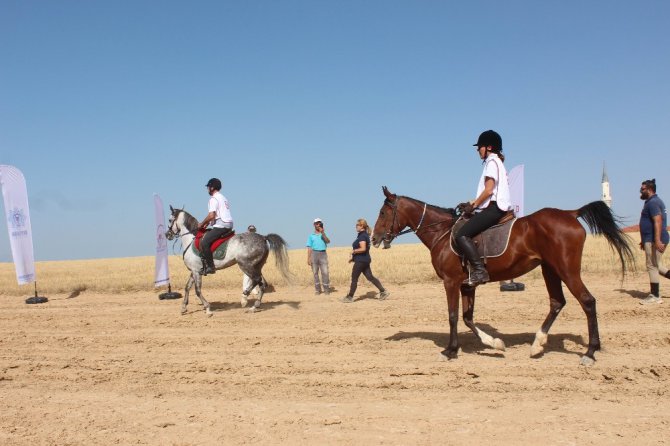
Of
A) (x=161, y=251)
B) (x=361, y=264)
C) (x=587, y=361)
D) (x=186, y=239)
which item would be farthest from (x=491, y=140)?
(x=161, y=251)

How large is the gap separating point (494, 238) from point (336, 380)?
285 centimetres

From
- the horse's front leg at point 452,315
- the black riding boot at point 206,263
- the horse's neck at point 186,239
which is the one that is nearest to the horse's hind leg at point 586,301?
the horse's front leg at point 452,315

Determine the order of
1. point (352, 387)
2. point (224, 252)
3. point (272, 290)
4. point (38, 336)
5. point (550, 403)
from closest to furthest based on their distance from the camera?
point (550, 403)
point (352, 387)
point (38, 336)
point (224, 252)
point (272, 290)

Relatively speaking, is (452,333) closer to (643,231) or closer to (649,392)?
(649,392)

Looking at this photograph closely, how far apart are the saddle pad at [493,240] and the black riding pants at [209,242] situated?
21.9ft

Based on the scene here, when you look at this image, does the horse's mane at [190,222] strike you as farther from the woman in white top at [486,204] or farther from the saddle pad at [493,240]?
the woman in white top at [486,204]

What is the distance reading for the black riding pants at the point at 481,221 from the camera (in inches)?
274

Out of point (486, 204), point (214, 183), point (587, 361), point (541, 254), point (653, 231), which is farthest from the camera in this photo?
point (214, 183)

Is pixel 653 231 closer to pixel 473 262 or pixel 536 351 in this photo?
pixel 536 351

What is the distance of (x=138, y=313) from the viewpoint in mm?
12617

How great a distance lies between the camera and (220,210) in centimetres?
1208

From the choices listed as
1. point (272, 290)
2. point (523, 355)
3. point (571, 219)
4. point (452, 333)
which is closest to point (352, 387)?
point (452, 333)

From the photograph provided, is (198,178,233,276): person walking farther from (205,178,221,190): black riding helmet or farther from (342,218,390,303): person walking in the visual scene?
(342,218,390,303): person walking

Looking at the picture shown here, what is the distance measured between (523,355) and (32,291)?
18453 millimetres
